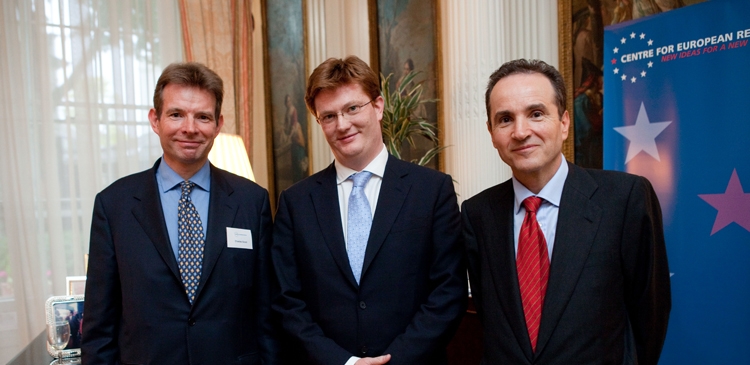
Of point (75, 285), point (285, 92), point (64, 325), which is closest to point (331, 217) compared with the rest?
point (64, 325)

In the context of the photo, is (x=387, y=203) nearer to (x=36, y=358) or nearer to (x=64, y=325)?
(x=64, y=325)

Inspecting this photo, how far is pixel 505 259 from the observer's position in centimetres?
187

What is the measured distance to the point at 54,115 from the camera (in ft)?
18.7

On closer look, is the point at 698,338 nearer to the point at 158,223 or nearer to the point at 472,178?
the point at 472,178

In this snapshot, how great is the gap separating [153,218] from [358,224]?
30.3 inches

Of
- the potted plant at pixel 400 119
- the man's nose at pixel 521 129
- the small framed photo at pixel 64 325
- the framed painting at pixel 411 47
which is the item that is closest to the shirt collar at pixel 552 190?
the man's nose at pixel 521 129

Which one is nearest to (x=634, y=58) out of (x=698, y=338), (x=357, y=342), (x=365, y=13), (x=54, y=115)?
(x=698, y=338)

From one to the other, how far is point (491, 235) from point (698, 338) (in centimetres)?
171

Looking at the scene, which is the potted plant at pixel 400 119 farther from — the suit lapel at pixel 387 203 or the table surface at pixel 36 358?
the table surface at pixel 36 358

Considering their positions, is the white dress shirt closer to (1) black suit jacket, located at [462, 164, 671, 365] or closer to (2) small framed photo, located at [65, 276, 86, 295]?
(1) black suit jacket, located at [462, 164, 671, 365]

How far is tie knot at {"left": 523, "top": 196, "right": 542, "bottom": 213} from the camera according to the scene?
1.86m

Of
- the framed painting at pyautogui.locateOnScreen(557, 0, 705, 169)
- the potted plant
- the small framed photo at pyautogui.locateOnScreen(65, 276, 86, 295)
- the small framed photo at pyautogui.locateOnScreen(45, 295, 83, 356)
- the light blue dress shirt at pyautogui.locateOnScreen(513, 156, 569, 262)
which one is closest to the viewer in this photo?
the light blue dress shirt at pyautogui.locateOnScreen(513, 156, 569, 262)

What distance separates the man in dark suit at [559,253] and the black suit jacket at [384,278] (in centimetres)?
21

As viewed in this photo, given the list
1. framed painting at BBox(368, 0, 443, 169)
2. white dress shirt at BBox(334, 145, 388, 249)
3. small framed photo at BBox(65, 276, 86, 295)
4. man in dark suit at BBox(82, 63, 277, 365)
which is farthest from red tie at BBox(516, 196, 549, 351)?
framed painting at BBox(368, 0, 443, 169)
